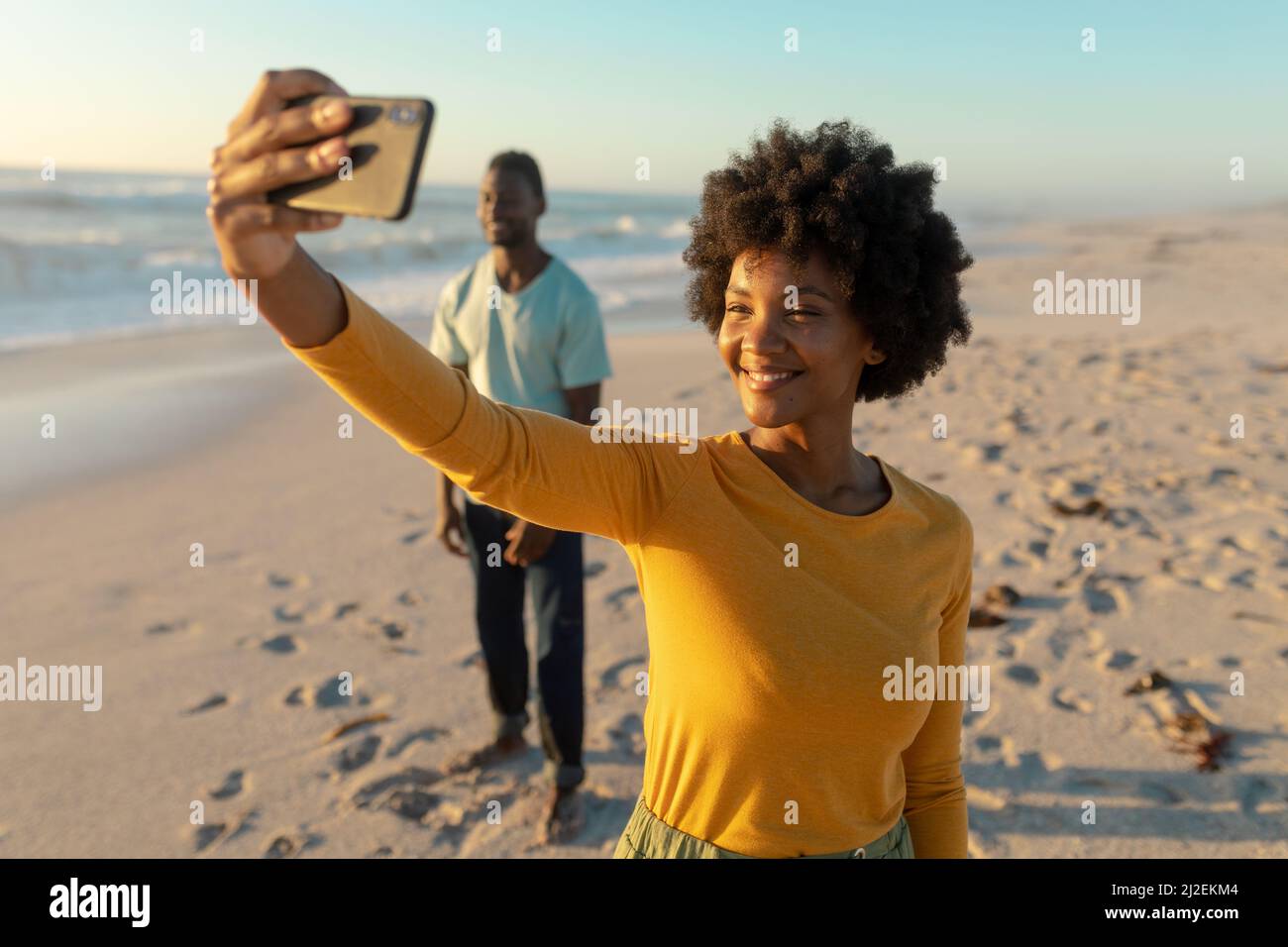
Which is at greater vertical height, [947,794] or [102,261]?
[102,261]

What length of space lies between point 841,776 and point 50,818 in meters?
3.50

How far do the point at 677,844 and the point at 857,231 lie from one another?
130cm

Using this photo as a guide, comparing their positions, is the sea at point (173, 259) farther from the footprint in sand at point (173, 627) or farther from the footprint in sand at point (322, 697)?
the footprint in sand at point (322, 697)

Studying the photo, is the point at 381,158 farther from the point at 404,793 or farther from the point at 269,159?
the point at 404,793

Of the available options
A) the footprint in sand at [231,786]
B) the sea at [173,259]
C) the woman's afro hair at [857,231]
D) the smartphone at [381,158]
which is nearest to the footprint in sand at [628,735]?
the footprint in sand at [231,786]

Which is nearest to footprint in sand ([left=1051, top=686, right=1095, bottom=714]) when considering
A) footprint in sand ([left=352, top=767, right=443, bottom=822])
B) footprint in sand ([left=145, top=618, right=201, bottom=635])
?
footprint in sand ([left=352, top=767, right=443, bottom=822])

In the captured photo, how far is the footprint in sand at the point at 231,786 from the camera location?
3970mm

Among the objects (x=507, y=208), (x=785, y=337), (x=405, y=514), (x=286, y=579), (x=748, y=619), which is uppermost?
(x=507, y=208)

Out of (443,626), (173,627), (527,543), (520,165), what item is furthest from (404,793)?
(520,165)

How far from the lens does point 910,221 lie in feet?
6.68

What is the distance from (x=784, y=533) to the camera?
1819 mm

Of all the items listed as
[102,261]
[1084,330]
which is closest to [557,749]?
[1084,330]
